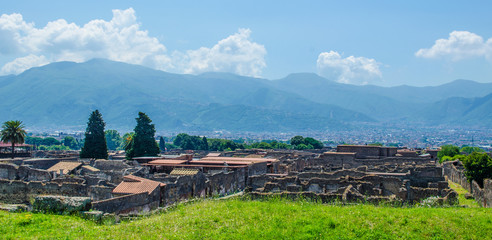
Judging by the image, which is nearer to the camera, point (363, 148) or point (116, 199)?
point (116, 199)

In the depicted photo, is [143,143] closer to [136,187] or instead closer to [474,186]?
[136,187]

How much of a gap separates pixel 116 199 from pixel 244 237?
953 cm

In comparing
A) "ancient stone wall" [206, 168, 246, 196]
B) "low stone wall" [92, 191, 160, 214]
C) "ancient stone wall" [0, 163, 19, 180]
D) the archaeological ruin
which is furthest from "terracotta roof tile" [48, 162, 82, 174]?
→ "low stone wall" [92, 191, 160, 214]

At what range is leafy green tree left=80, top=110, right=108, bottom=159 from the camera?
64.6 meters

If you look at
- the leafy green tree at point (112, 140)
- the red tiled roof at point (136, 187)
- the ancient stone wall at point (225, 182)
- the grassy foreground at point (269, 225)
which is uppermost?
the leafy green tree at point (112, 140)

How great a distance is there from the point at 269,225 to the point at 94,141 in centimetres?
5331

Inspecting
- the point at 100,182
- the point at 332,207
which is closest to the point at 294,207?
the point at 332,207

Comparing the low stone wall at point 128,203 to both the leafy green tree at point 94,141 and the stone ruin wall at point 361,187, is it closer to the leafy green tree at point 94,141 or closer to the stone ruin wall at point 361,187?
the stone ruin wall at point 361,187

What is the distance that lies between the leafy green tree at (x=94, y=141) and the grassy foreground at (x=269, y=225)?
49.4 meters

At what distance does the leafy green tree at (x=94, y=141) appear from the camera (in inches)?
2542

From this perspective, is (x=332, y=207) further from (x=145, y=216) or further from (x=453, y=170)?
(x=453, y=170)

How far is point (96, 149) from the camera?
64.6m

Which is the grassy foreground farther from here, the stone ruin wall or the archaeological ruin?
the stone ruin wall

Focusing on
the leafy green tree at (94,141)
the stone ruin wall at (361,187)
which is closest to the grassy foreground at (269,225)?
the stone ruin wall at (361,187)
